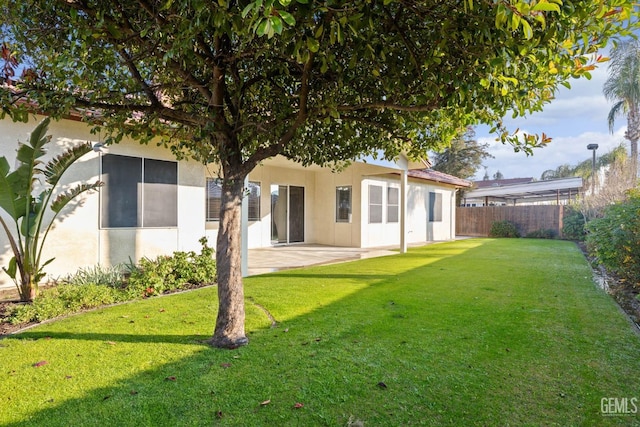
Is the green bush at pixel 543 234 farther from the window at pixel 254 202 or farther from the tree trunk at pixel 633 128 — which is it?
the window at pixel 254 202

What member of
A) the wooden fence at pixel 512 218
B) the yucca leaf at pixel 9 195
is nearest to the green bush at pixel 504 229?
the wooden fence at pixel 512 218

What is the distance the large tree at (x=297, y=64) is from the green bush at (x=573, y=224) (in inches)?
756

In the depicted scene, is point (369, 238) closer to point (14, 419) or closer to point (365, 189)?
point (365, 189)

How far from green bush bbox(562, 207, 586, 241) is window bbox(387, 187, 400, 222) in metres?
10.9

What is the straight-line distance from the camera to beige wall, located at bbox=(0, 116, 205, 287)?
7000 millimetres

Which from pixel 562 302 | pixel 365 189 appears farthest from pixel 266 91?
pixel 365 189

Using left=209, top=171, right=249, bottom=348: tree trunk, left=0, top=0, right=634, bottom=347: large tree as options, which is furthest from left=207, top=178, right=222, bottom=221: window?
left=209, top=171, right=249, bottom=348: tree trunk

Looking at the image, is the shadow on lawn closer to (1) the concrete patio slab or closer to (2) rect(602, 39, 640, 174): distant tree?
(1) the concrete patio slab

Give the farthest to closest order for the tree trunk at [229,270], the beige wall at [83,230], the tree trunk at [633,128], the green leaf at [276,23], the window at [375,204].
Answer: the tree trunk at [633,128], the window at [375,204], the beige wall at [83,230], the tree trunk at [229,270], the green leaf at [276,23]

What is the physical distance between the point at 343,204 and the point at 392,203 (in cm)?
272

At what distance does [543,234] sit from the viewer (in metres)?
22.7

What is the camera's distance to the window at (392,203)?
17.6 metres

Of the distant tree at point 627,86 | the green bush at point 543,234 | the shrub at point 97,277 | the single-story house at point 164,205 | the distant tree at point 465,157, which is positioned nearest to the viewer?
the shrub at point 97,277

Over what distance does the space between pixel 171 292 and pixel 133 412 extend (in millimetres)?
Result: 4742
